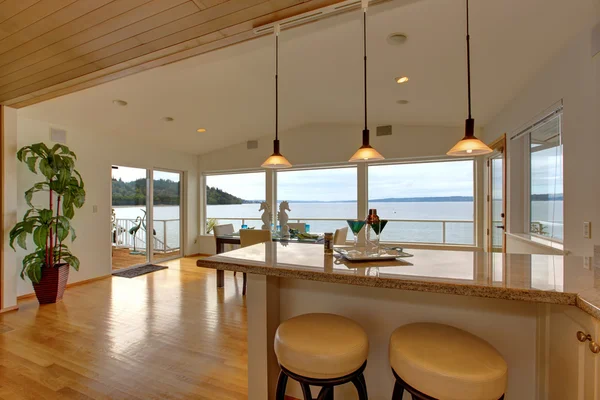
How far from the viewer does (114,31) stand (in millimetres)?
1975

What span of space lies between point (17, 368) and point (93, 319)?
2.93 feet

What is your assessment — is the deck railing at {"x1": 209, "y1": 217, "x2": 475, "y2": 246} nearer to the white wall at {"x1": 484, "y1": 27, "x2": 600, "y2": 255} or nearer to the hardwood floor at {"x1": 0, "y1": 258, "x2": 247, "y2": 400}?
the white wall at {"x1": 484, "y1": 27, "x2": 600, "y2": 255}

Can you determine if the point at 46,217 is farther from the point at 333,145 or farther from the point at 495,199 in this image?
the point at 495,199

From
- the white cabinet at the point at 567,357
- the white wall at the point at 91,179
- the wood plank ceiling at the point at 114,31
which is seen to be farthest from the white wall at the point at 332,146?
the white cabinet at the point at 567,357

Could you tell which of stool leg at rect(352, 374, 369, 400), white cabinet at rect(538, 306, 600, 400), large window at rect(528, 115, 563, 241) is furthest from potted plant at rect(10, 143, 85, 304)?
large window at rect(528, 115, 563, 241)

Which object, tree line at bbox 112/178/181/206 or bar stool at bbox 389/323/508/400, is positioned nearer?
bar stool at bbox 389/323/508/400

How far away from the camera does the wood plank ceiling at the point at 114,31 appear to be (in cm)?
173

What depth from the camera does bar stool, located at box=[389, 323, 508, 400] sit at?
0.90 meters

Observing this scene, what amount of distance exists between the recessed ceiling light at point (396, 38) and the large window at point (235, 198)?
421 cm

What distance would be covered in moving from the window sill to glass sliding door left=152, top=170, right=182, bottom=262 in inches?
233

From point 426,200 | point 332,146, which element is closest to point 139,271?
point 332,146

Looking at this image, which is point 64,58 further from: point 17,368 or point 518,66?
point 518,66

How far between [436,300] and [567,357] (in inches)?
18.8

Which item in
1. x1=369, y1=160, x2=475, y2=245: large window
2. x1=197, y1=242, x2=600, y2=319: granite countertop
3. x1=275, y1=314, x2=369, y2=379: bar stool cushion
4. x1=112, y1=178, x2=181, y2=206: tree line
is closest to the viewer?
x1=197, y1=242, x2=600, y2=319: granite countertop
